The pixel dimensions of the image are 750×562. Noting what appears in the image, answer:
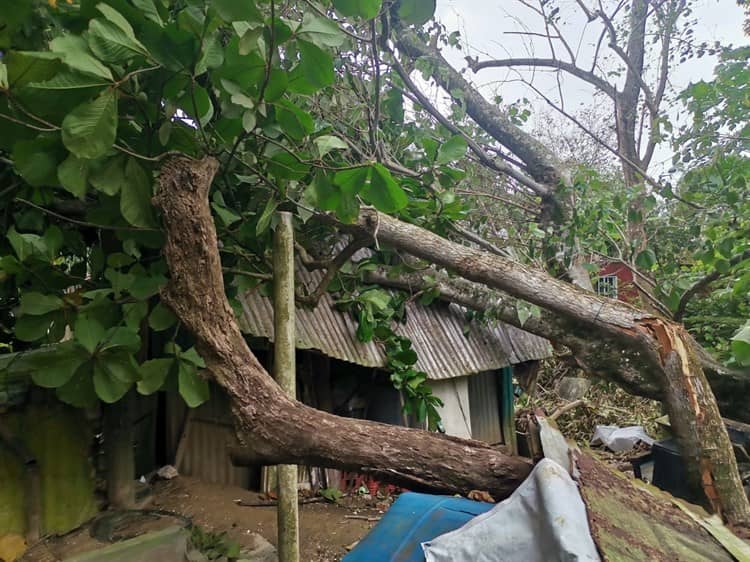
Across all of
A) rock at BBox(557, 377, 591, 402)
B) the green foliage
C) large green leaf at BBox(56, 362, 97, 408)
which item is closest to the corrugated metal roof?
the green foliage

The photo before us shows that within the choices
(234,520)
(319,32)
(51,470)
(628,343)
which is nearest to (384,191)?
(319,32)

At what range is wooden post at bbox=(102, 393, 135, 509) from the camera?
3.68m

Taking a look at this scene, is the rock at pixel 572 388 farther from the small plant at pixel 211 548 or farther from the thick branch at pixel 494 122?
the small plant at pixel 211 548

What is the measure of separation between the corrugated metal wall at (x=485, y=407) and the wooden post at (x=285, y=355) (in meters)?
4.87

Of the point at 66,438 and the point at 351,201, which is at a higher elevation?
the point at 351,201

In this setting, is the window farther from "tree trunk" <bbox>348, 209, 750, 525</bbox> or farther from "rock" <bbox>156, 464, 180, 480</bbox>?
"rock" <bbox>156, 464, 180, 480</bbox>

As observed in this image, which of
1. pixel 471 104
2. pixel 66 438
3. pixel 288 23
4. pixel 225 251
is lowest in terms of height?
pixel 66 438

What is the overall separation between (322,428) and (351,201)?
109 centimetres

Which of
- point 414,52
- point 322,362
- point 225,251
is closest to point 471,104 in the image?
point 414,52

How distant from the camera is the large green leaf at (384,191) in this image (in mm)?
1938

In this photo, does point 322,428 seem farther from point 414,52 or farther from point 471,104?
point 471,104

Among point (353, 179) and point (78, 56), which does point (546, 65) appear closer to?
point (353, 179)

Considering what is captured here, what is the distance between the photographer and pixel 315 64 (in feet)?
5.42

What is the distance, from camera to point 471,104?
617cm
